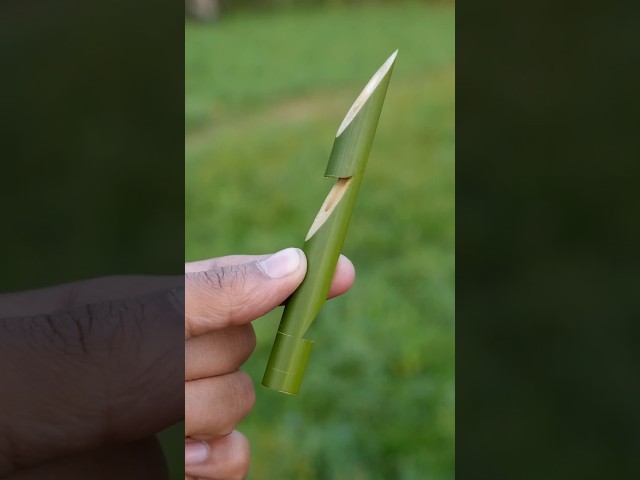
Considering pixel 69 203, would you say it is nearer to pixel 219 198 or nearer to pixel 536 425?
pixel 536 425

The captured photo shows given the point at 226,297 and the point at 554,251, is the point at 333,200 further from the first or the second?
the point at 554,251

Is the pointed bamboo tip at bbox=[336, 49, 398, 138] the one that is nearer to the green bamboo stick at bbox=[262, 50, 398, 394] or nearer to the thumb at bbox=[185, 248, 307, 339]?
the green bamboo stick at bbox=[262, 50, 398, 394]

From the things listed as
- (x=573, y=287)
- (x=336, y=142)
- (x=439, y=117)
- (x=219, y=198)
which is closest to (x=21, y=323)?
(x=336, y=142)

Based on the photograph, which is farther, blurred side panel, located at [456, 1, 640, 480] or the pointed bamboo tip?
blurred side panel, located at [456, 1, 640, 480]

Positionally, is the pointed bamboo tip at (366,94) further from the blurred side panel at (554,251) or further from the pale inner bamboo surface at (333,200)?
the blurred side panel at (554,251)

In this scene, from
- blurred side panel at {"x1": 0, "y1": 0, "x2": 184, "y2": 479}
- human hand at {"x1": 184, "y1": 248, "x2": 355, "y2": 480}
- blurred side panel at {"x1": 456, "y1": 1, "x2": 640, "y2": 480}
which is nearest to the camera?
blurred side panel at {"x1": 0, "y1": 0, "x2": 184, "y2": 479}

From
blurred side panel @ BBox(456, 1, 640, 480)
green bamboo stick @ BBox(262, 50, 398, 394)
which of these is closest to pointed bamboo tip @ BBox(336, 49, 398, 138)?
green bamboo stick @ BBox(262, 50, 398, 394)
